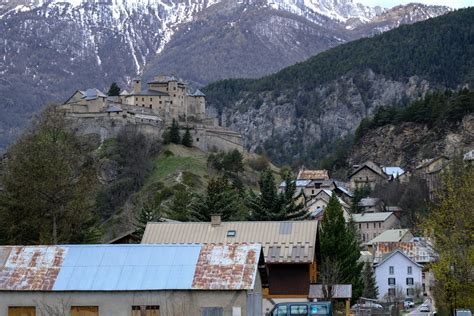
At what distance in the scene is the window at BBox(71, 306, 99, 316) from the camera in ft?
121

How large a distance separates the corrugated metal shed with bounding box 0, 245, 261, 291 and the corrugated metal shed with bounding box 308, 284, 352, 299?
11903mm

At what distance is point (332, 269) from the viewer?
52.9m

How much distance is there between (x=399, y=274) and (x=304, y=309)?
68.8 meters

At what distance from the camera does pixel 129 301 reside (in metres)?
36.8

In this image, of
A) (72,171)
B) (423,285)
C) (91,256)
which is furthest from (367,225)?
(91,256)

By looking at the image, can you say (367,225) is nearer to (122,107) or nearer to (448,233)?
(122,107)

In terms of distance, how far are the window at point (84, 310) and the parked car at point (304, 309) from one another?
6.89 metres

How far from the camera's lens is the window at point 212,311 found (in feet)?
120

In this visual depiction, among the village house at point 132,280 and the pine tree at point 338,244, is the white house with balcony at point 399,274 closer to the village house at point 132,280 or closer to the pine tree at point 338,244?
the pine tree at point 338,244

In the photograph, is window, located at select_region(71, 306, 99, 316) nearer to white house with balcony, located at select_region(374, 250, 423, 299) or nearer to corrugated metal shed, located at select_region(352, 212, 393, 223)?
white house with balcony, located at select_region(374, 250, 423, 299)

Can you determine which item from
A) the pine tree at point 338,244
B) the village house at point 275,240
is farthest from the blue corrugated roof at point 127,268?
the pine tree at point 338,244

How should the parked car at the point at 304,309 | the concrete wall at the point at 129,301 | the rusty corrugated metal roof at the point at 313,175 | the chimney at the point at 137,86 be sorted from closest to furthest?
the concrete wall at the point at 129,301
the parked car at the point at 304,309
the chimney at the point at 137,86
the rusty corrugated metal roof at the point at 313,175

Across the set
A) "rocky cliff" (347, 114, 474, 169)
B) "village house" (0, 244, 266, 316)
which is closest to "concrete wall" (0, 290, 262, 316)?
"village house" (0, 244, 266, 316)

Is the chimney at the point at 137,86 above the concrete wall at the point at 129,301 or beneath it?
above
